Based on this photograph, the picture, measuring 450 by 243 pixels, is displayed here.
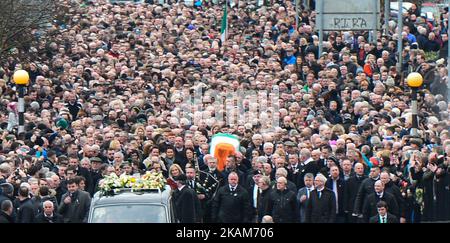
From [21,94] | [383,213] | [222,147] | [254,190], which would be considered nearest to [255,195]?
[254,190]

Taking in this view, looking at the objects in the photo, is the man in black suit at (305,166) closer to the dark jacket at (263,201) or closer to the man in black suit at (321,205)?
the dark jacket at (263,201)

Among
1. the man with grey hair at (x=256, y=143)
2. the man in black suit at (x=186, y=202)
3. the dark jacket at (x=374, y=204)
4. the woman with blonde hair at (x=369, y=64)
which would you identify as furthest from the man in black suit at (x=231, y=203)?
the woman with blonde hair at (x=369, y=64)

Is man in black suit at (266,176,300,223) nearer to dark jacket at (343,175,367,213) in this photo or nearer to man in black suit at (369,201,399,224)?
dark jacket at (343,175,367,213)

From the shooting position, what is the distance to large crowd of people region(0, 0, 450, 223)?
15508 millimetres

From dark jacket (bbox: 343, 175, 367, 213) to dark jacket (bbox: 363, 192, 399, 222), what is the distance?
0.67m

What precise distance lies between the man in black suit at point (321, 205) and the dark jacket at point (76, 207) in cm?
261

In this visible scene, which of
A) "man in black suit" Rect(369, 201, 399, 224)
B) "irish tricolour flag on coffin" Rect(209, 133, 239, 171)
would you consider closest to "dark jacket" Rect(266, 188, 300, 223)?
"man in black suit" Rect(369, 201, 399, 224)

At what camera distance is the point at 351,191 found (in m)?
16.0

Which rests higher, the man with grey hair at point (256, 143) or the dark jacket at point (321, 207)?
the man with grey hair at point (256, 143)

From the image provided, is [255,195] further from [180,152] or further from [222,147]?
[180,152]

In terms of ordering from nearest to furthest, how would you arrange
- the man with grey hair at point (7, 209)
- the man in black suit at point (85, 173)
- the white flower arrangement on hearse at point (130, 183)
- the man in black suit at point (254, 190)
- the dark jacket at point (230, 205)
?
the man with grey hair at point (7, 209)
the white flower arrangement on hearse at point (130, 183)
the dark jacket at point (230, 205)
the man in black suit at point (254, 190)
the man in black suit at point (85, 173)

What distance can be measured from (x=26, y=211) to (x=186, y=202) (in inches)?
77.4

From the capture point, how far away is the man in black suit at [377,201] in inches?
590
